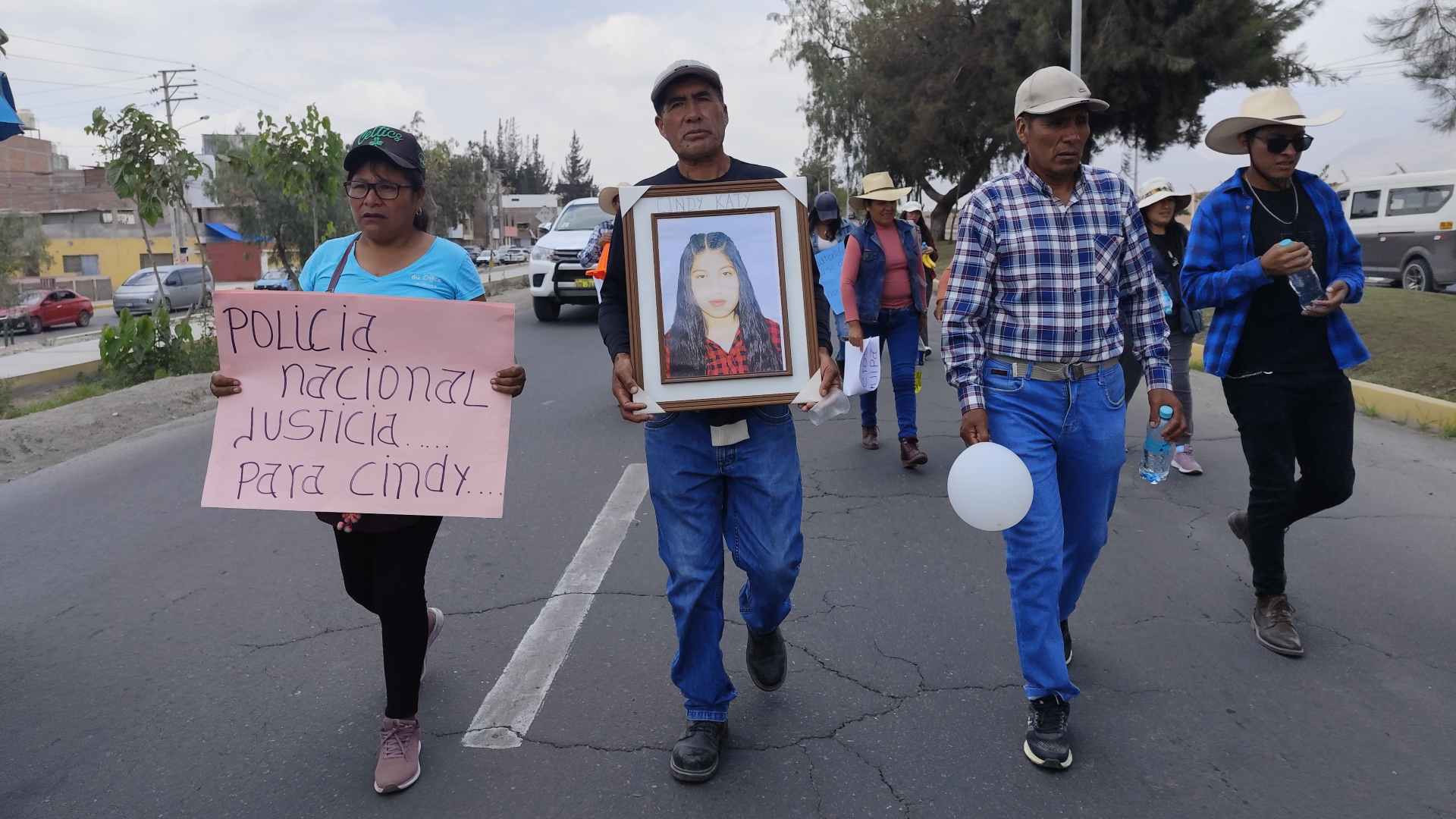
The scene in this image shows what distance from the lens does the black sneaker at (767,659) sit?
348cm

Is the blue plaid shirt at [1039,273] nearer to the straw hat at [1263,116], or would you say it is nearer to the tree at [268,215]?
the straw hat at [1263,116]

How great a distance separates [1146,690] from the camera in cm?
364

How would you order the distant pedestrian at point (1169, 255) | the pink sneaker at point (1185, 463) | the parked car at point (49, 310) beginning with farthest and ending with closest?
the parked car at point (49, 310) < the pink sneaker at point (1185, 463) < the distant pedestrian at point (1169, 255)

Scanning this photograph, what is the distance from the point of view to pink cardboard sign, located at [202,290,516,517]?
3174 mm

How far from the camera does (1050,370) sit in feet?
10.7

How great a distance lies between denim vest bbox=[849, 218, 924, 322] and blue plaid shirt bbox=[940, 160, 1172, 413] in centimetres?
348

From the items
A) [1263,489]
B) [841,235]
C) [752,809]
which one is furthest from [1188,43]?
[752,809]

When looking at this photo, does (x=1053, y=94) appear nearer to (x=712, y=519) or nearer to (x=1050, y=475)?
(x=1050, y=475)

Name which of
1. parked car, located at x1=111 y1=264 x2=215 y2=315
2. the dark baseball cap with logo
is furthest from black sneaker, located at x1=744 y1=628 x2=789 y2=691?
parked car, located at x1=111 y1=264 x2=215 y2=315

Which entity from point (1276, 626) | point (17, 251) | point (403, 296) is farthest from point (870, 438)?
point (17, 251)

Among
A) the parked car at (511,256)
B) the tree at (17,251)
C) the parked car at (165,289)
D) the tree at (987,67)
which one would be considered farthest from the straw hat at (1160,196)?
the parked car at (511,256)

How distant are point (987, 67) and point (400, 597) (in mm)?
34905

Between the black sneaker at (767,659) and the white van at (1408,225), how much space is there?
66.0ft

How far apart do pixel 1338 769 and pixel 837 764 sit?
1.47m
